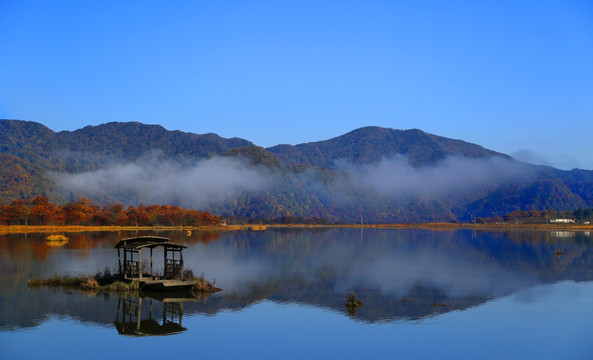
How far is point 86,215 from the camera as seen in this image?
16188cm

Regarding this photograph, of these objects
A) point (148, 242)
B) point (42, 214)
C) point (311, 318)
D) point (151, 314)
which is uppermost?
point (42, 214)

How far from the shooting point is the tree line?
144 metres

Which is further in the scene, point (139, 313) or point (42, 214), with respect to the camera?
point (42, 214)

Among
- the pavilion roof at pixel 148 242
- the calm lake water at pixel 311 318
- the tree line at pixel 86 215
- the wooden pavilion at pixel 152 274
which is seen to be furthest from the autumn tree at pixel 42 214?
the pavilion roof at pixel 148 242

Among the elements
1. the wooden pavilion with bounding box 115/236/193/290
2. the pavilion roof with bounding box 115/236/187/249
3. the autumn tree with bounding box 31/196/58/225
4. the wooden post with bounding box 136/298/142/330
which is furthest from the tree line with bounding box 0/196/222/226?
the wooden post with bounding box 136/298/142/330

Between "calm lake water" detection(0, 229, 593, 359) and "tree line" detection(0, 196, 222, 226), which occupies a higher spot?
"tree line" detection(0, 196, 222, 226)

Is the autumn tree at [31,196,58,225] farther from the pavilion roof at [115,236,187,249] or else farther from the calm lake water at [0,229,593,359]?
the pavilion roof at [115,236,187,249]

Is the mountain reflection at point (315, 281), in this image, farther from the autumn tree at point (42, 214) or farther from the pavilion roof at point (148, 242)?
the autumn tree at point (42, 214)

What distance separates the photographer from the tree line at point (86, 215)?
472 feet

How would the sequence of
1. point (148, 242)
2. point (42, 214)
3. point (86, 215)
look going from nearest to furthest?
point (148, 242), point (42, 214), point (86, 215)

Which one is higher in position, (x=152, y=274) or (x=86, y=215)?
(x=86, y=215)

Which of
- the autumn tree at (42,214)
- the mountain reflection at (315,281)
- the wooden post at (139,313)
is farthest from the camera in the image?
the autumn tree at (42,214)

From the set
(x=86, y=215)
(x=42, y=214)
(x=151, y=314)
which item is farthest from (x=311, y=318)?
(x=86, y=215)

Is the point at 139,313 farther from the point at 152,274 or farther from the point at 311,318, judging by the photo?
the point at 311,318
